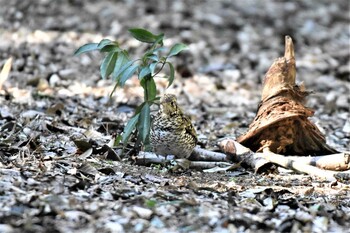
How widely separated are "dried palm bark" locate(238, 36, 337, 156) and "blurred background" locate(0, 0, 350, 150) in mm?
886

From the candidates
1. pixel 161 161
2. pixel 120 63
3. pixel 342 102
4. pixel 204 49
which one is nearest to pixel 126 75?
pixel 120 63

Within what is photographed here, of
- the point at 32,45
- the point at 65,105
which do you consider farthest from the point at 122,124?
the point at 32,45

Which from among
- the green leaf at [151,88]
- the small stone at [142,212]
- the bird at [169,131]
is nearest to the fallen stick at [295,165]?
the bird at [169,131]

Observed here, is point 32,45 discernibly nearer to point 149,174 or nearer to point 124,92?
point 124,92

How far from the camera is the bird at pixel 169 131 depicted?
4.91 meters

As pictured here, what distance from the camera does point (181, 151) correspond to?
16.4 ft

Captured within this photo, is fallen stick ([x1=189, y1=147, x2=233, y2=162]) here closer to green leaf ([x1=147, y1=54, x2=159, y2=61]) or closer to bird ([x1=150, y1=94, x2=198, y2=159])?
bird ([x1=150, y1=94, x2=198, y2=159])

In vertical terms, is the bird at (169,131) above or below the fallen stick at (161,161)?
above

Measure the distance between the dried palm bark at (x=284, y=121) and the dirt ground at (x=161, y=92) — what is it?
38cm

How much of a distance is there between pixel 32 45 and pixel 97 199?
5.62 meters

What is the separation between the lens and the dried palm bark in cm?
540

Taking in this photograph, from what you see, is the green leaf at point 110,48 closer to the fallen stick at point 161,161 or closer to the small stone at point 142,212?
the fallen stick at point 161,161

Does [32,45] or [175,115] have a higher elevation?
[32,45]

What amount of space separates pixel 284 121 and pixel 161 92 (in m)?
2.91
